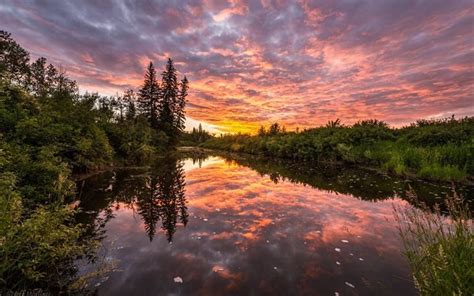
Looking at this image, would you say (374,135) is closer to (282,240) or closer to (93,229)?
(282,240)

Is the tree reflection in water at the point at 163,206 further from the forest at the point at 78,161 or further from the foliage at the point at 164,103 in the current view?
the foliage at the point at 164,103

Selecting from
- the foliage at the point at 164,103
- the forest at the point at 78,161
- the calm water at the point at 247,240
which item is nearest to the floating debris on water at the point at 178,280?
the calm water at the point at 247,240

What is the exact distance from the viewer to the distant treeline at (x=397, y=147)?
38.9 feet

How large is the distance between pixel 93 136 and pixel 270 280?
41.7 feet

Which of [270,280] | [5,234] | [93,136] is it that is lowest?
[270,280]

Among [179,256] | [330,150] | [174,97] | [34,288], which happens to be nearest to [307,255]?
[179,256]

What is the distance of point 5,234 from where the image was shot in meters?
3.02

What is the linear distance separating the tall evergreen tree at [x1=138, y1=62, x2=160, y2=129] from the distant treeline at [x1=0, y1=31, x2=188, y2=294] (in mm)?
17336

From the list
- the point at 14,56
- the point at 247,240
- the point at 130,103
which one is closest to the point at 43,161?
the point at 247,240

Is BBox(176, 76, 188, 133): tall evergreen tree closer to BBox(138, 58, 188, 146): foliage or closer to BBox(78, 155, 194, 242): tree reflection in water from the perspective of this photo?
BBox(138, 58, 188, 146): foliage

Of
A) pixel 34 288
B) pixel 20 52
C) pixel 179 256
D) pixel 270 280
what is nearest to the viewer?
pixel 34 288

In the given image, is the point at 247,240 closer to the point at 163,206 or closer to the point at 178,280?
the point at 178,280

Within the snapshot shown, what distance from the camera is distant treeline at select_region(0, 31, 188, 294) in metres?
3.25

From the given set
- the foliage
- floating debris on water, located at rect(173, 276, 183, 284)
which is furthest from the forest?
the foliage
